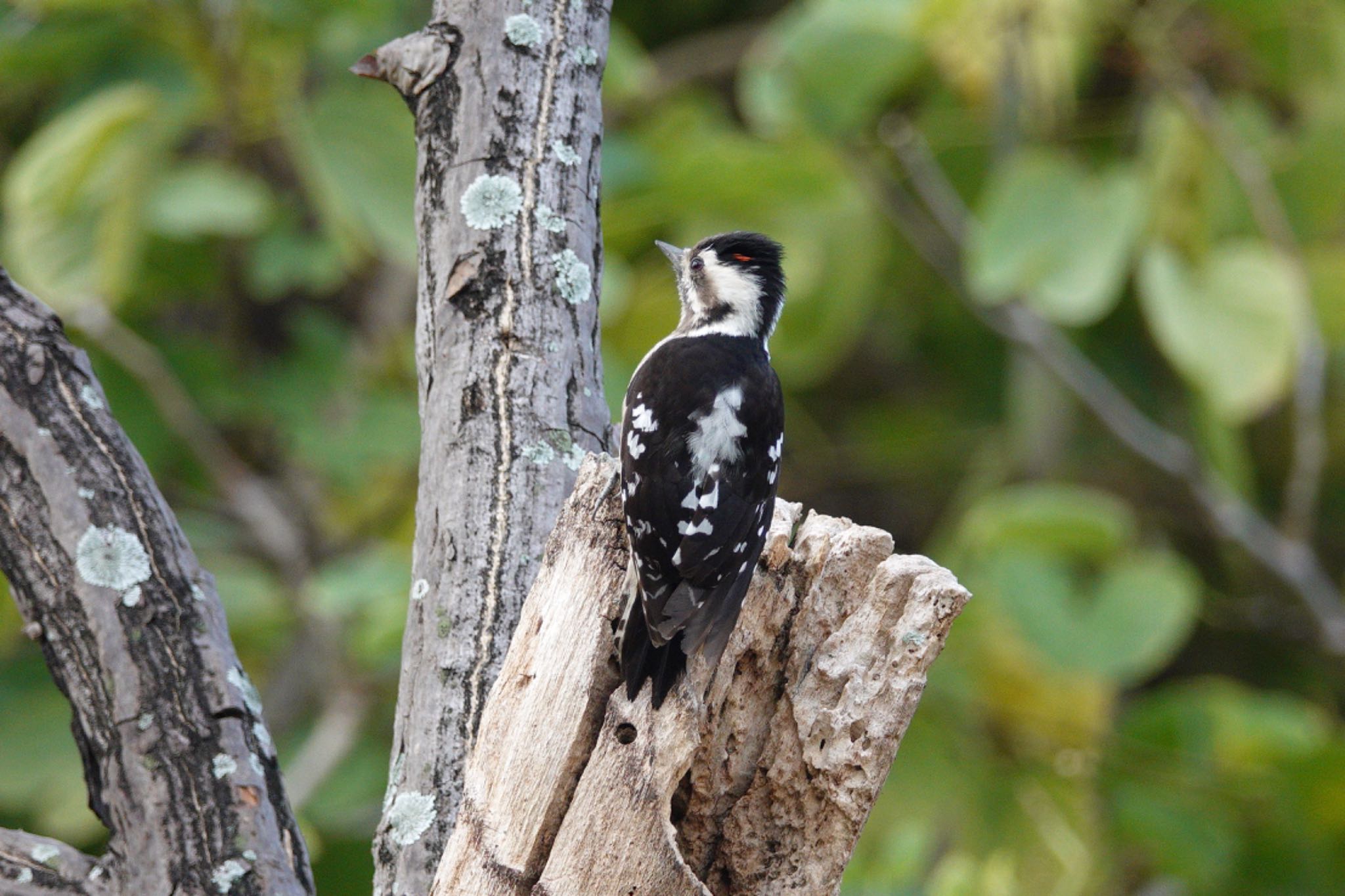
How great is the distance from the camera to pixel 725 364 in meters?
2.42

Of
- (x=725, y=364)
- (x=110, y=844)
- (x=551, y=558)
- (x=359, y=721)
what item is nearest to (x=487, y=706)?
(x=551, y=558)

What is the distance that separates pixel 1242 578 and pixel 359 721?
13.4 feet

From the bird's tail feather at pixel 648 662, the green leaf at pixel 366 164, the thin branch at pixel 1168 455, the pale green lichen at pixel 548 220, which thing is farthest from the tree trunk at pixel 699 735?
the thin branch at pixel 1168 455

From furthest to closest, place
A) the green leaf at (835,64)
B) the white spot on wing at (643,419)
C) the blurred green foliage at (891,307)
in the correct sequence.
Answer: the green leaf at (835,64), the blurred green foliage at (891,307), the white spot on wing at (643,419)

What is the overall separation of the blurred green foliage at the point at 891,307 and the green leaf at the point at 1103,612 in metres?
0.01

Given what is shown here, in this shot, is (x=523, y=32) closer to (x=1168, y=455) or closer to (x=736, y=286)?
(x=736, y=286)

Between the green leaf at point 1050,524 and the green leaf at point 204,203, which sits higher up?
the green leaf at point 204,203

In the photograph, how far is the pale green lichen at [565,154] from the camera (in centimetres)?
210

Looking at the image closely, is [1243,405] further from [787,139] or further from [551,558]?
[551,558]

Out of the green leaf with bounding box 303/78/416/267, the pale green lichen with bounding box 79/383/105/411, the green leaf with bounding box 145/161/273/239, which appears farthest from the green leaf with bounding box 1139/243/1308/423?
the pale green lichen with bounding box 79/383/105/411

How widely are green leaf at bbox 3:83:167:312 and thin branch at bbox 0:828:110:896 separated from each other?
286 cm

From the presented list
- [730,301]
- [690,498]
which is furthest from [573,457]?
[730,301]

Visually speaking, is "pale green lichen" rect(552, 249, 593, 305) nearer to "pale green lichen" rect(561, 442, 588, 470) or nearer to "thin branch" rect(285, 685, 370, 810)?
"pale green lichen" rect(561, 442, 588, 470)

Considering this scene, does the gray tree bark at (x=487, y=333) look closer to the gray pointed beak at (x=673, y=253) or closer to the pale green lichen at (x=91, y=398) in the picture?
the pale green lichen at (x=91, y=398)
